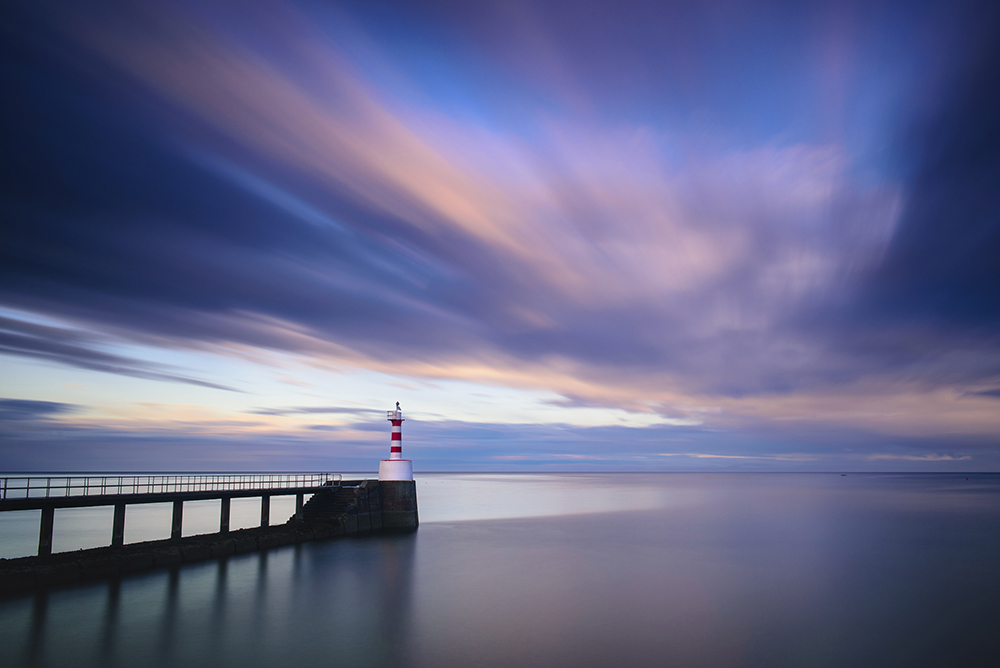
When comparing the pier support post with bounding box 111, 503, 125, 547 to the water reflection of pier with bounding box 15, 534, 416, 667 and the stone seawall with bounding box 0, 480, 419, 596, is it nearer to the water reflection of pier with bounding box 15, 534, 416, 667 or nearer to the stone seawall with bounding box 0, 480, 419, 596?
the stone seawall with bounding box 0, 480, 419, 596

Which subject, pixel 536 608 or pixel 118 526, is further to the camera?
pixel 118 526

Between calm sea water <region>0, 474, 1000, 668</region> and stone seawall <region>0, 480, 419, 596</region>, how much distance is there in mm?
605

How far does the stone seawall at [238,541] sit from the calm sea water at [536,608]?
1.98ft

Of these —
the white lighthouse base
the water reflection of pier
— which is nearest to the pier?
the white lighthouse base

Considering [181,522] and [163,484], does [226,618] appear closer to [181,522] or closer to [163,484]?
[163,484]

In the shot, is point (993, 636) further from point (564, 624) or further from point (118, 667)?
point (118, 667)

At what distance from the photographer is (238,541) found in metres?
22.2

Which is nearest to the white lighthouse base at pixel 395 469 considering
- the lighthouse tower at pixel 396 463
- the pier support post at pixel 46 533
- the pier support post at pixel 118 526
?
the lighthouse tower at pixel 396 463

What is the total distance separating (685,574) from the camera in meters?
21.4

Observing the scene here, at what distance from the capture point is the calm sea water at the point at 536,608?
12.1m

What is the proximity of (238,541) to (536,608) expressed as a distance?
39.3ft

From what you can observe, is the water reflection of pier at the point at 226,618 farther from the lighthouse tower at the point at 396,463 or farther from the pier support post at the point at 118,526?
the lighthouse tower at the point at 396,463

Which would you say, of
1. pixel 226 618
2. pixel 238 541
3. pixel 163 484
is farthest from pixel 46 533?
pixel 226 618

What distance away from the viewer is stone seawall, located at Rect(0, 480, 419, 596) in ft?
51.1
